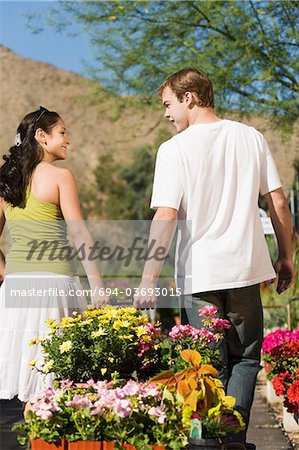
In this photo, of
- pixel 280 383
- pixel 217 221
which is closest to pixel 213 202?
pixel 217 221

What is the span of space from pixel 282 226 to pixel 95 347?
3.50ft

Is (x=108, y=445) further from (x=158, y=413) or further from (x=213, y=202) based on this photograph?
(x=213, y=202)

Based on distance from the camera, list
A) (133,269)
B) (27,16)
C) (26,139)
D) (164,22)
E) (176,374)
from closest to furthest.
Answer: (176,374) < (26,139) < (164,22) < (27,16) < (133,269)

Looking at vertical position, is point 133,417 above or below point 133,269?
below

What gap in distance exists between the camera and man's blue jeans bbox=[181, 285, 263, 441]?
4168 mm

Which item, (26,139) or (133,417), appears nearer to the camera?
(133,417)

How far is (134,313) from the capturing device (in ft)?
14.4

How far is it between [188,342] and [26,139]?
1.41 m

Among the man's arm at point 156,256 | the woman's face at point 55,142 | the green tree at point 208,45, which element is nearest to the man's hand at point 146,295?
the man's arm at point 156,256

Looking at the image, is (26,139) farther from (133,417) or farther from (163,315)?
(163,315)

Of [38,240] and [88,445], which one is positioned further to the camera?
[38,240]

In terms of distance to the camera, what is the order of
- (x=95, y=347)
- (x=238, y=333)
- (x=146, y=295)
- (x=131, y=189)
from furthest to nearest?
(x=131, y=189) → (x=238, y=333) → (x=95, y=347) → (x=146, y=295)

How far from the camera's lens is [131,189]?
177ft

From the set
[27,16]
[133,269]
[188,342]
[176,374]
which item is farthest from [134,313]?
[133,269]
